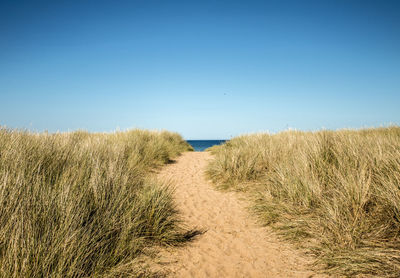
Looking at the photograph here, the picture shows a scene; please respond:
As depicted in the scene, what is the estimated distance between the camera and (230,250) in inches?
115

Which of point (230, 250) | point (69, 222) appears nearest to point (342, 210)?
point (230, 250)

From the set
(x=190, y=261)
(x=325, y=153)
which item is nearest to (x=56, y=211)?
(x=190, y=261)

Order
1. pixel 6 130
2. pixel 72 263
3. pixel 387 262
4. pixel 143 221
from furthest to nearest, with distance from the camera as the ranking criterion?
pixel 6 130
pixel 143 221
pixel 387 262
pixel 72 263

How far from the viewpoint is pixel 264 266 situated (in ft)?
8.34

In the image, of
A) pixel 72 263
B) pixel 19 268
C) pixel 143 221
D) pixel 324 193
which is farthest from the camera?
pixel 324 193

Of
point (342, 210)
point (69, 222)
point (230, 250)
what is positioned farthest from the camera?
point (230, 250)

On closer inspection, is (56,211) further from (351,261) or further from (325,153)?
(325,153)

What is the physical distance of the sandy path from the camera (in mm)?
2416

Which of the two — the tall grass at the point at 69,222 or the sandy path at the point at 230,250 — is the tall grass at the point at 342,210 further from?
the tall grass at the point at 69,222

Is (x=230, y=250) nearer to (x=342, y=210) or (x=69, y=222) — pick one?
(x=342, y=210)

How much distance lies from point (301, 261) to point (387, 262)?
2.74 ft

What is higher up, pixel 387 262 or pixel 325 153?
pixel 325 153

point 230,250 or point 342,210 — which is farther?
point 230,250

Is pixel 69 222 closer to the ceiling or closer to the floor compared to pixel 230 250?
closer to the ceiling
